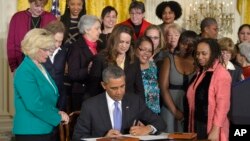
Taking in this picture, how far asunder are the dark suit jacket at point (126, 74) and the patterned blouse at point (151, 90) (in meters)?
0.15

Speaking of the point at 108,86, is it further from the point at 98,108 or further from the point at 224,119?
the point at 224,119

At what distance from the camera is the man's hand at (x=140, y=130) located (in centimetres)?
404

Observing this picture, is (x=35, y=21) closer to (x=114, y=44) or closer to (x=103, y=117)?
(x=114, y=44)

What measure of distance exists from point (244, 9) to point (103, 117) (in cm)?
598

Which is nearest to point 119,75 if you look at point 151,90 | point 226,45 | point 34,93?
point 34,93

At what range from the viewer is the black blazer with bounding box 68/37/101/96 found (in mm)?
5527

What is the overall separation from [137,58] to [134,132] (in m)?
1.47

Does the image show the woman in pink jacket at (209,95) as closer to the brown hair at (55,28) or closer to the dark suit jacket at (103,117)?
the dark suit jacket at (103,117)

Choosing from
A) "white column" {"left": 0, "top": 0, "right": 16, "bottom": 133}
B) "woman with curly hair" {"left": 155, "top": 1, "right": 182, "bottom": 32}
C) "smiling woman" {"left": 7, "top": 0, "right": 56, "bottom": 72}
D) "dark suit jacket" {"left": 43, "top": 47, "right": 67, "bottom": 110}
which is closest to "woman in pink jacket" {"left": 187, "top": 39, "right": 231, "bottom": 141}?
"dark suit jacket" {"left": 43, "top": 47, "right": 67, "bottom": 110}

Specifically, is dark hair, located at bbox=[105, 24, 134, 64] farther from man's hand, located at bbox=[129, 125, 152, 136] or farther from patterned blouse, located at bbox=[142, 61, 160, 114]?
man's hand, located at bbox=[129, 125, 152, 136]

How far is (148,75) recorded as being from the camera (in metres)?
5.53

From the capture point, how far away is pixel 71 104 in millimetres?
5891

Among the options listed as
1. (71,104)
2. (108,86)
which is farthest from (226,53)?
(108,86)

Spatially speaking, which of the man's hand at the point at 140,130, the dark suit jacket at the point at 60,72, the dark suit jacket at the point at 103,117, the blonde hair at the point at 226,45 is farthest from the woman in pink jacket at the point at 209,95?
the dark suit jacket at the point at 60,72
